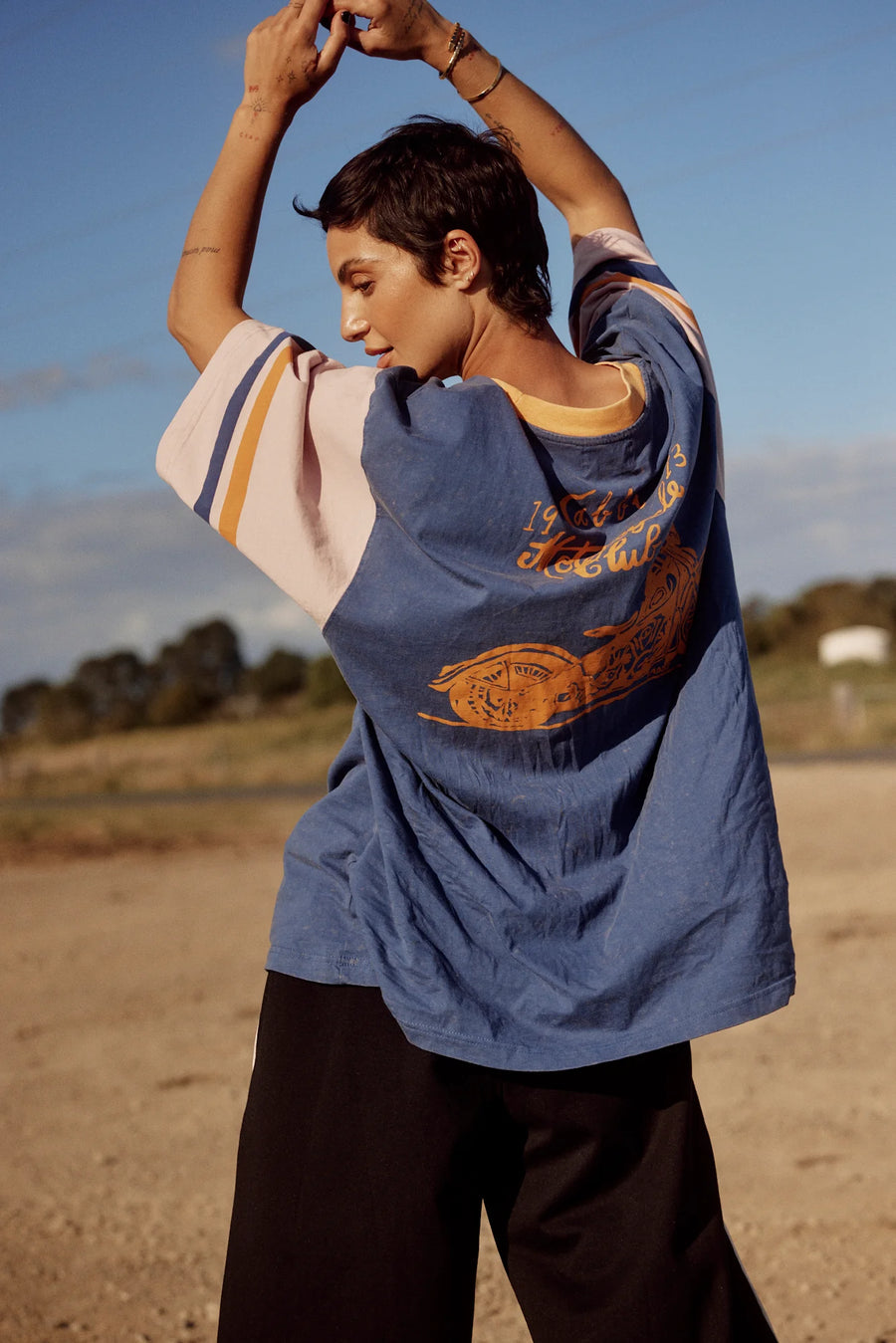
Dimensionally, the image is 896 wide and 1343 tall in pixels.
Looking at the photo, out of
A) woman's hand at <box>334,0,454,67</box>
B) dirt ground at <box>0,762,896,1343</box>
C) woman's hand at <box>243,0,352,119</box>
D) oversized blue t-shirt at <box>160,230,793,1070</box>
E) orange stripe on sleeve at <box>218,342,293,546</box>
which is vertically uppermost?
woman's hand at <box>334,0,454,67</box>

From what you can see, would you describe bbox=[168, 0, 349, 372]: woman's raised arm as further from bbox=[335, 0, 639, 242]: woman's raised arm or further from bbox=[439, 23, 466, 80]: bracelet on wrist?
bbox=[439, 23, 466, 80]: bracelet on wrist

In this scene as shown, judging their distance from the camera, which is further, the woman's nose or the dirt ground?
the dirt ground

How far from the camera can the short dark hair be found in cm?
144

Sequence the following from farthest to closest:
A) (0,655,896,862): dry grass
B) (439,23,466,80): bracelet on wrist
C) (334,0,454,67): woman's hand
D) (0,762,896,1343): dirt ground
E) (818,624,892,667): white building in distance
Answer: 1. (818,624,892,667): white building in distance
2. (0,655,896,862): dry grass
3. (0,762,896,1343): dirt ground
4. (439,23,466,80): bracelet on wrist
5. (334,0,454,67): woman's hand

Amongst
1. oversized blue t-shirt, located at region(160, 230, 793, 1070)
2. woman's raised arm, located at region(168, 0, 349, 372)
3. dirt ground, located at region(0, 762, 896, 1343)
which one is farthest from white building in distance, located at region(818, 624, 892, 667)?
woman's raised arm, located at region(168, 0, 349, 372)

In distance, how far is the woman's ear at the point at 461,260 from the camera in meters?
1.44

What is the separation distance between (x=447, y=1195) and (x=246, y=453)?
849mm

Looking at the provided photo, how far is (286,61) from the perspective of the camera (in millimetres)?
1486

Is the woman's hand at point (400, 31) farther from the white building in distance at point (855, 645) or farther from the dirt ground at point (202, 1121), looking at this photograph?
the white building in distance at point (855, 645)

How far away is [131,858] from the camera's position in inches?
448

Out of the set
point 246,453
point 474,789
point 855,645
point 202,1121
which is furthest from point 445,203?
point 855,645

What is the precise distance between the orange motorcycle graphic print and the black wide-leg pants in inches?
14.1

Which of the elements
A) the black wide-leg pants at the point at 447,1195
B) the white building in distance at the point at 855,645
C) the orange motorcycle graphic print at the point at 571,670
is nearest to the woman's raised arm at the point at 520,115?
the orange motorcycle graphic print at the point at 571,670

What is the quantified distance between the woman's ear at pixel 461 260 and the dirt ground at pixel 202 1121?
236 cm
